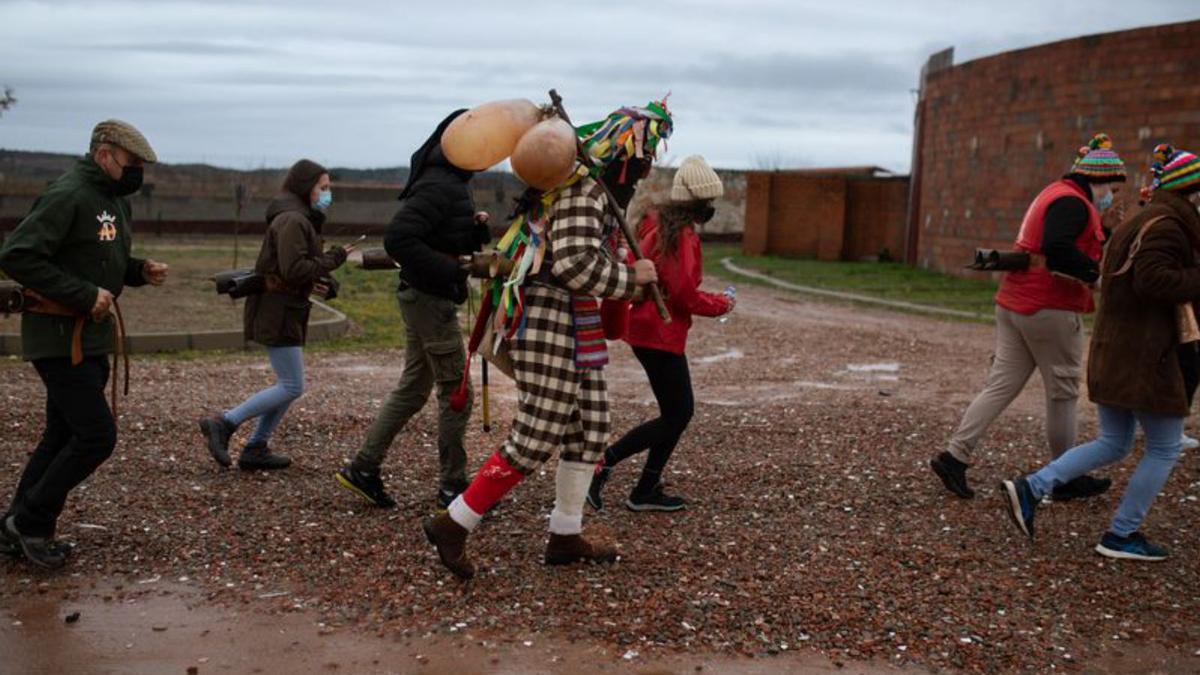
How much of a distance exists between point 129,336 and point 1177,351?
902cm

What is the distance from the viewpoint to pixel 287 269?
6098mm

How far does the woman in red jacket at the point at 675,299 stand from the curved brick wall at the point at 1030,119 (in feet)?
36.0

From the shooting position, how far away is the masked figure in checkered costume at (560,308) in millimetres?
4551

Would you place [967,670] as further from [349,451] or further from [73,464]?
[349,451]

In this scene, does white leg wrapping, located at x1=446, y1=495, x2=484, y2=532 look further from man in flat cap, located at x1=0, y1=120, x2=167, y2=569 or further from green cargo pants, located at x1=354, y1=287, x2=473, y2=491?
man in flat cap, located at x1=0, y1=120, x2=167, y2=569

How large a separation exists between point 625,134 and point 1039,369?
8.85ft

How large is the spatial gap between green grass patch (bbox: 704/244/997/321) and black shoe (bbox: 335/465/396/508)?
12522 mm

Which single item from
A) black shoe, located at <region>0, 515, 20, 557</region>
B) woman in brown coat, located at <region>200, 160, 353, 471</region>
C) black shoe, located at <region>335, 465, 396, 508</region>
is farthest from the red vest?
black shoe, located at <region>0, 515, 20, 557</region>

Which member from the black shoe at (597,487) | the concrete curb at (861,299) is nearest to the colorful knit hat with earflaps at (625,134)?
the black shoe at (597,487)

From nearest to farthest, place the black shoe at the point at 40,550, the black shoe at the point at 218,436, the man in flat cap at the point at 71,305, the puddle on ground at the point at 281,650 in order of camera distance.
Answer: the puddle on ground at the point at 281,650 → the man in flat cap at the point at 71,305 → the black shoe at the point at 40,550 → the black shoe at the point at 218,436

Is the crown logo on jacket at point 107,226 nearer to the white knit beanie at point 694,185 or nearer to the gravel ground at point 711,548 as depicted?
the gravel ground at point 711,548

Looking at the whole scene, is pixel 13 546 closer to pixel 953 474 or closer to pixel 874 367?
pixel 953 474

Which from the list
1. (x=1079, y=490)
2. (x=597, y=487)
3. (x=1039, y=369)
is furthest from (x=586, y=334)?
(x=1079, y=490)

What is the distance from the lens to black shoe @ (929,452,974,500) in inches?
248
